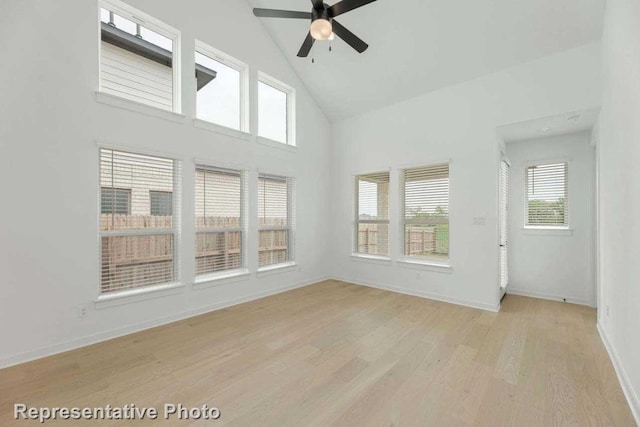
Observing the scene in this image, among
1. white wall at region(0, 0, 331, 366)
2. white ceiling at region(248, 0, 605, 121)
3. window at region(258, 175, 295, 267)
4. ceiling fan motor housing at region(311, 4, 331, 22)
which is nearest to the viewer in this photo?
white wall at region(0, 0, 331, 366)

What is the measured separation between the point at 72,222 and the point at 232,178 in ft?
6.59

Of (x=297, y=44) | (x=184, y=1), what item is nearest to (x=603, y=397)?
(x=297, y=44)

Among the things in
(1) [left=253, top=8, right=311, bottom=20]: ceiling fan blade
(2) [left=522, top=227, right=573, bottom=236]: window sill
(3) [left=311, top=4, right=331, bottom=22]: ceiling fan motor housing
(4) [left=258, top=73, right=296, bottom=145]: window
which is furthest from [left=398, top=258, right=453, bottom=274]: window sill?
(1) [left=253, top=8, right=311, bottom=20]: ceiling fan blade

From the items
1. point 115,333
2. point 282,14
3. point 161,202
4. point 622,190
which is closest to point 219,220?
point 161,202

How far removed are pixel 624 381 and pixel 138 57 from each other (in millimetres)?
5870

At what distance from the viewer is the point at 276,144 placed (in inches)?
192

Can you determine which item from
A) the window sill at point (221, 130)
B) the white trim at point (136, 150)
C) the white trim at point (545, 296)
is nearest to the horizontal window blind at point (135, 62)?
the window sill at point (221, 130)

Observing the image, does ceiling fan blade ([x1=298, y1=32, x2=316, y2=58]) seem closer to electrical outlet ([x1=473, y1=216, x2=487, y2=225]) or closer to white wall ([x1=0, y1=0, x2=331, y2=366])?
white wall ([x1=0, y1=0, x2=331, y2=366])

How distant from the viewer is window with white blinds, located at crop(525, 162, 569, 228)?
14.6ft

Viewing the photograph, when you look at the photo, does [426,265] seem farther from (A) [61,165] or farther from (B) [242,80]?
(A) [61,165]

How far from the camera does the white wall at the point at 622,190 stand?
6.12 ft

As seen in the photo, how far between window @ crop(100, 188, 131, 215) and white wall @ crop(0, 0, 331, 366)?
4.7 inches

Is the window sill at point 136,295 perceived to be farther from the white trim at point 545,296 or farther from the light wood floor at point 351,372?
the white trim at point 545,296

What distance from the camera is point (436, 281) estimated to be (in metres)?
4.48
